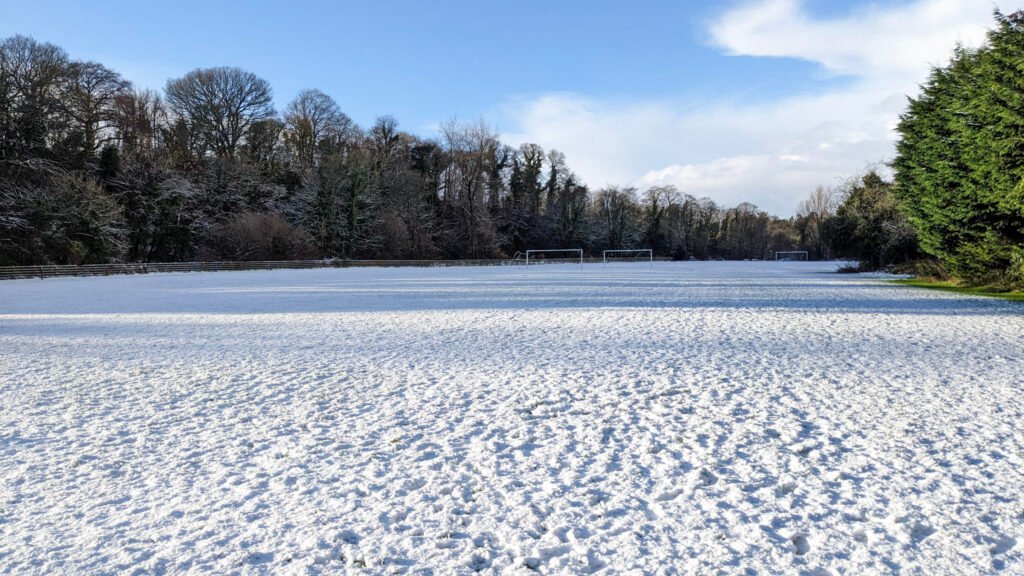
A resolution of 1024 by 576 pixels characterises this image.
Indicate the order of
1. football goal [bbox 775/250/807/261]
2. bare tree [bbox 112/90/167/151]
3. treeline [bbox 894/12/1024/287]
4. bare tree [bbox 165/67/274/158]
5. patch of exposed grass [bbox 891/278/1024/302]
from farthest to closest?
1. football goal [bbox 775/250/807/261]
2. bare tree [bbox 165/67/274/158]
3. bare tree [bbox 112/90/167/151]
4. patch of exposed grass [bbox 891/278/1024/302]
5. treeline [bbox 894/12/1024/287]

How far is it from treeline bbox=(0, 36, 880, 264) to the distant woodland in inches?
5.1

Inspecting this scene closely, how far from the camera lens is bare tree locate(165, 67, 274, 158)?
156 feet

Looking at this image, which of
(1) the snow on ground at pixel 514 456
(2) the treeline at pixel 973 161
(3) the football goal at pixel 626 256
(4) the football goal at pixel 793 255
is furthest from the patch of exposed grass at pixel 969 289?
(4) the football goal at pixel 793 255

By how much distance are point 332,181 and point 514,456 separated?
156 ft

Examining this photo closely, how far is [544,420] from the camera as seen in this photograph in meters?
5.05

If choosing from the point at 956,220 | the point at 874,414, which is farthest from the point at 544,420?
the point at 956,220

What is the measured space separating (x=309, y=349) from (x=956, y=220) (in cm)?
1985

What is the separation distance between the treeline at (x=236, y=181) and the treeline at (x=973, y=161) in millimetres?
12983

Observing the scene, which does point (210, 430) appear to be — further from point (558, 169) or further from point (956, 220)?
point (558, 169)

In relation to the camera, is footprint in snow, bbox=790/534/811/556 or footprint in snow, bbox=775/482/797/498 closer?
footprint in snow, bbox=790/534/811/556

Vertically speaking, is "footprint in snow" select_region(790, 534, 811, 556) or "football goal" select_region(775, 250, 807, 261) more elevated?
"football goal" select_region(775, 250, 807, 261)

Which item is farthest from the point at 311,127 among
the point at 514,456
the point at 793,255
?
the point at 793,255

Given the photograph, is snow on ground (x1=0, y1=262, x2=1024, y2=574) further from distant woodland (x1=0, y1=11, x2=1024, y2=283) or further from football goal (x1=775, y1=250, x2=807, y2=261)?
football goal (x1=775, y1=250, x2=807, y2=261)

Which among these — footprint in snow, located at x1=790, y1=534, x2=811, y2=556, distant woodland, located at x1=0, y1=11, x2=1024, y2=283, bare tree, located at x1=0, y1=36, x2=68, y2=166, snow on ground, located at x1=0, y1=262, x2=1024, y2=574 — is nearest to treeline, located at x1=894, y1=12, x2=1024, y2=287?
distant woodland, located at x1=0, y1=11, x2=1024, y2=283
